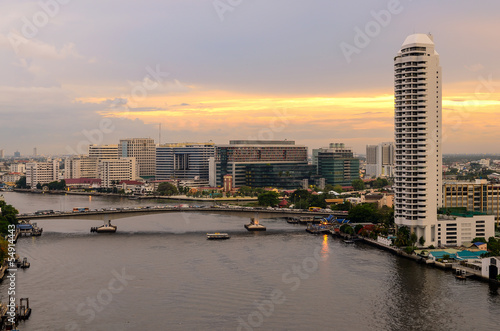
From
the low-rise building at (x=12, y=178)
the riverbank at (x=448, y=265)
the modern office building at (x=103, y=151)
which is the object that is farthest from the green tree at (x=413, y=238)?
the low-rise building at (x=12, y=178)

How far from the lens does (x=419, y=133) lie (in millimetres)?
Answer: 25750

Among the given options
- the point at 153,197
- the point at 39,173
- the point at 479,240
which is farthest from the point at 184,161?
the point at 479,240

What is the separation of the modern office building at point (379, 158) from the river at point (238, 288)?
67.1 meters

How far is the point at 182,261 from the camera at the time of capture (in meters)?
22.2

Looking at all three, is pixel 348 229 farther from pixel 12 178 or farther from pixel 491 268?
pixel 12 178

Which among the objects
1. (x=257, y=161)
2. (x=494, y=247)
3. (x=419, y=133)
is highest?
(x=419, y=133)

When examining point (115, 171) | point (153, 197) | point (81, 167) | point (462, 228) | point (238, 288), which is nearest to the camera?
point (238, 288)

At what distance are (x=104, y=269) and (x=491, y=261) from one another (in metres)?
13.0

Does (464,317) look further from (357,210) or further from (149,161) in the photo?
(149,161)

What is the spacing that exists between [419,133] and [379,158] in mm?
69858

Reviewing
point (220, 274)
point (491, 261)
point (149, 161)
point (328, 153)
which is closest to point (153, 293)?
point (220, 274)

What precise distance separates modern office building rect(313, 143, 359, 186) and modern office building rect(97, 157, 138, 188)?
78.2ft

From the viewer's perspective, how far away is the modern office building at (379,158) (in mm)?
92375

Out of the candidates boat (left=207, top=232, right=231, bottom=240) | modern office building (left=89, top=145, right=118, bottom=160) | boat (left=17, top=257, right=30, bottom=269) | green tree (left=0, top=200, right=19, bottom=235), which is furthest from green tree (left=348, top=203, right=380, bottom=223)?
modern office building (left=89, top=145, right=118, bottom=160)
